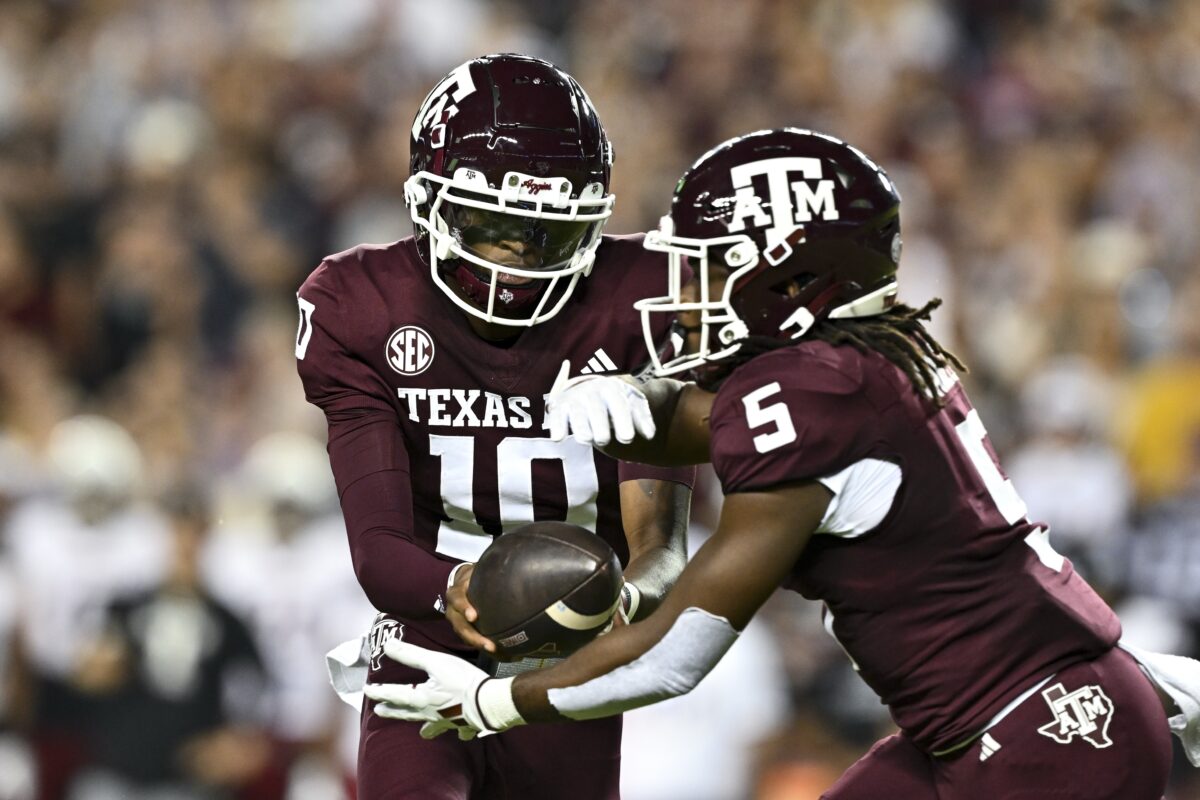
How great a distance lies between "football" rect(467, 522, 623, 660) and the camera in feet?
9.17

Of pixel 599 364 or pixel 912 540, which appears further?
pixel 599 364

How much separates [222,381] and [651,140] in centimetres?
219

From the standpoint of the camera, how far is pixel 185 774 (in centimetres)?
612

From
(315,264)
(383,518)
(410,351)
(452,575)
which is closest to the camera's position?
(452,575)

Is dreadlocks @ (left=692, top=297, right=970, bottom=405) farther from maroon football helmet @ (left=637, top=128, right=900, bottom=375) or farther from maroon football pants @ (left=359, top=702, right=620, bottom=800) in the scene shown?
maroon football pants @ (left=359, top=702, right=620, bottom=800)

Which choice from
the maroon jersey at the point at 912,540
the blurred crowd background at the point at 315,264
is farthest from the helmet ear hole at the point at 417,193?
the blurred crowd background at the point at 315,264

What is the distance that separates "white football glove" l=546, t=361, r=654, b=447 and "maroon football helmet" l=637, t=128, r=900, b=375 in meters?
0.15

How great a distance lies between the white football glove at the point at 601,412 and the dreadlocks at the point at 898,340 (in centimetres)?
33

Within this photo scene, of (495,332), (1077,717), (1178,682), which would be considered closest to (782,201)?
(495,332)

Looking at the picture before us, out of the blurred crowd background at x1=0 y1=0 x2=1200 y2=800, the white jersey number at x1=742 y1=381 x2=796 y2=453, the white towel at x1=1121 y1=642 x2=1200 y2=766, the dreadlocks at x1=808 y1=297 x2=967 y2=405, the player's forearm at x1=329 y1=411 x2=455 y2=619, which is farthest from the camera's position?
the blurred crowd background at x1=0 y1=0 x2=1200 y2=800

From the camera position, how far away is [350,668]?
344cm

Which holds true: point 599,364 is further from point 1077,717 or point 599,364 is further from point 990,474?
point 1077,717

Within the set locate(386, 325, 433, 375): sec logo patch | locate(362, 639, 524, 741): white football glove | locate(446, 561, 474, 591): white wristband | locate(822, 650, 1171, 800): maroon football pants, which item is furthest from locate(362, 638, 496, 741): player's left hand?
locate(822, 650, 1171, 800): maroon football pants

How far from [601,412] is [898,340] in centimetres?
50
